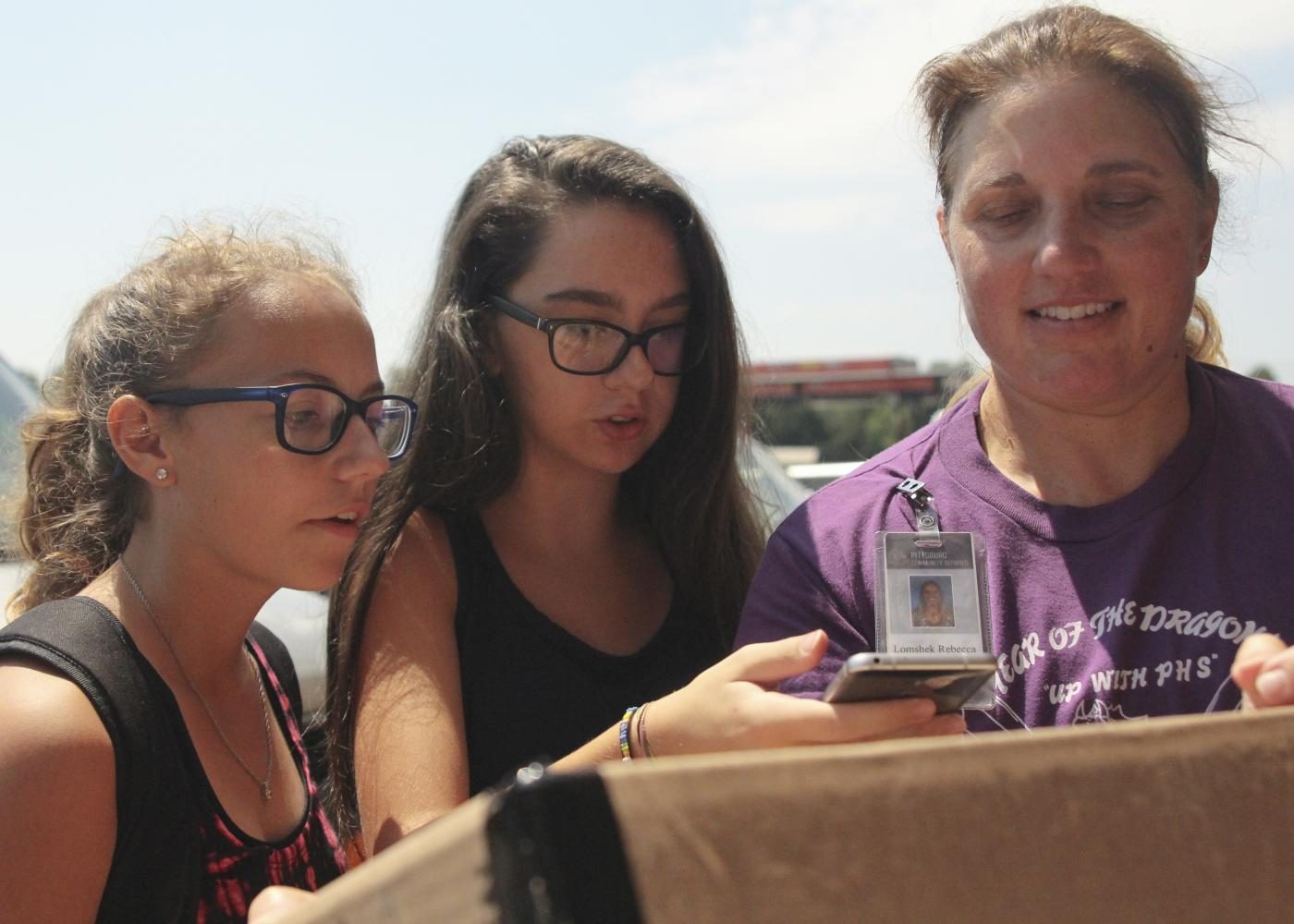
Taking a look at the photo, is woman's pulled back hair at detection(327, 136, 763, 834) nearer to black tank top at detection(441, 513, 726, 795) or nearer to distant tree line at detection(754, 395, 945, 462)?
black tank top at detection(441, 513, 726, 795)


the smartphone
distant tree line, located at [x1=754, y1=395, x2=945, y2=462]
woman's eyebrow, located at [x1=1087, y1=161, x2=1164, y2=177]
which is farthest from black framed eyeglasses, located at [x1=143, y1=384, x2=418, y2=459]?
distant tree line, located at [x1=754, y1=395, x2=945, y2=462]

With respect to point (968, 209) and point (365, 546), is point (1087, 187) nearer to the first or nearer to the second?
point (968, 209)

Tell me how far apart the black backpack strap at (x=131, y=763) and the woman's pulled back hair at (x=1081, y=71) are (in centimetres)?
139

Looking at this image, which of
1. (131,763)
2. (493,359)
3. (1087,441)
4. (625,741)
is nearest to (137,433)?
(131,763)

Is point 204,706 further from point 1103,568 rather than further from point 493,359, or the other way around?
point 1103,568

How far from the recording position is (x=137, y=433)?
80.7 inches

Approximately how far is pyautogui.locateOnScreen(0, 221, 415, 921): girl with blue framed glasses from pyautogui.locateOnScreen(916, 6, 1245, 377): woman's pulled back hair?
1024mm

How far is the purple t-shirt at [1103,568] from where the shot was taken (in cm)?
164

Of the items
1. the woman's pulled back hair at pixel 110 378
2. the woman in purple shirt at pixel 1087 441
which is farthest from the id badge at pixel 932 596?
the woman's pulled back hair at pixel 110 378

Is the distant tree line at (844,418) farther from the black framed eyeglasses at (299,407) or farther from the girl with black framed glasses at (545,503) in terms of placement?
the black framed eyeglasses at (299,407)

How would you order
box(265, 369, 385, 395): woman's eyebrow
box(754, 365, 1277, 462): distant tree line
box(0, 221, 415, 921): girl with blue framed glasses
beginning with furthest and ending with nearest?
box(754, 365, 1277, 462): distant tree line → box(265, 369, 385, 395): woman's eyebrow → box(0, 221, 415, 921): girl with blue framed glasses

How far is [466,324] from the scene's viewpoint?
99.8 inches

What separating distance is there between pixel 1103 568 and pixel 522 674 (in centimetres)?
102

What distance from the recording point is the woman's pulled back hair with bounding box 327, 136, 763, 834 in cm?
244
